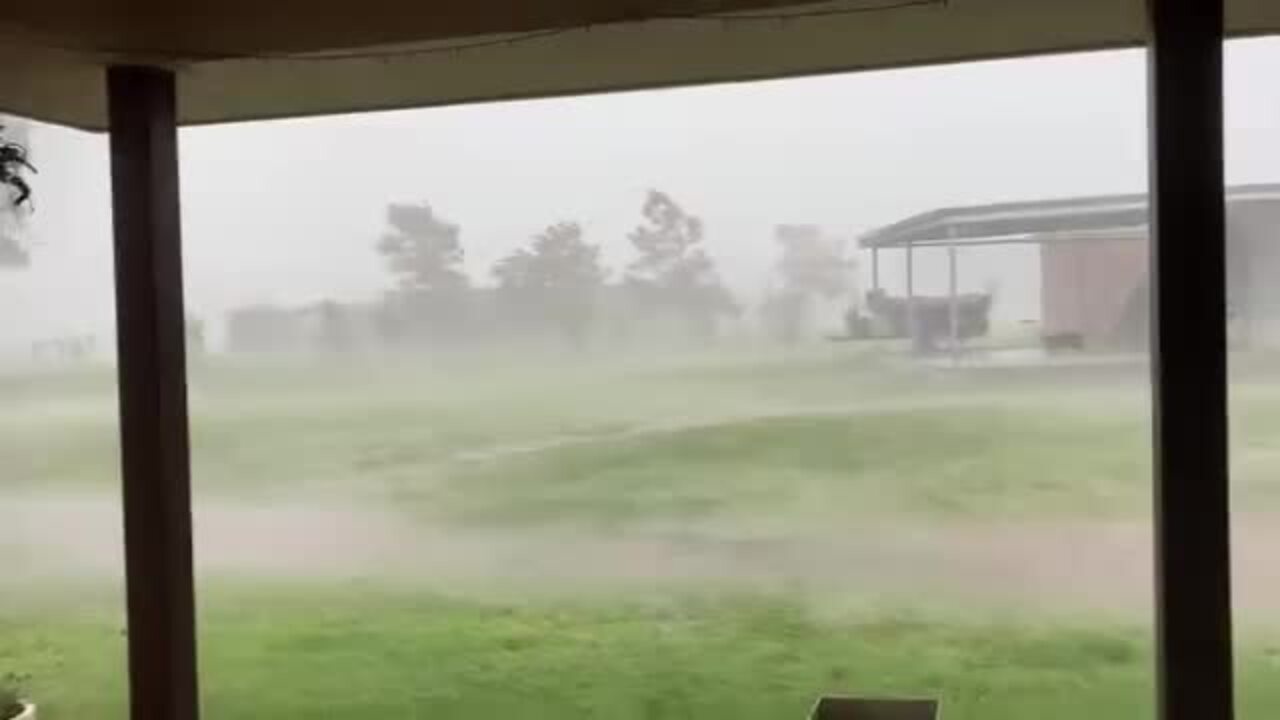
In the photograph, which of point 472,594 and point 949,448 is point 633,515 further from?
point 949,448

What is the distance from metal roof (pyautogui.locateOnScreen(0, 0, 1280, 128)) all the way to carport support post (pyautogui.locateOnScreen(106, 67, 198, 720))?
179 millimetres

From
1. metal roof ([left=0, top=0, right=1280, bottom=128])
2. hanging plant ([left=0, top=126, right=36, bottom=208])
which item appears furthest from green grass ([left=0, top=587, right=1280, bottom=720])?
metal roof ([left=0, top=0, right=1280, bottom=128])

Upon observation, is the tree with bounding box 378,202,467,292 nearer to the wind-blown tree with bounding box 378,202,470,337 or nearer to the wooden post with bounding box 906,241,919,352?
the wind-blown tree with bounding box 378,202,470,337

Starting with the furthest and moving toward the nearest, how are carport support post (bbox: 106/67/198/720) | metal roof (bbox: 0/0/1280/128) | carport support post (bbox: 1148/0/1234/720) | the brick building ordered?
carport support post (bbox: 106/67/198/720) → the brick building → metal roof (bbox: 0/0/1280/128) → carport support post (bbox: 1148/0/1234/720)

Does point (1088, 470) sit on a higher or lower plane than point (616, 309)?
lower

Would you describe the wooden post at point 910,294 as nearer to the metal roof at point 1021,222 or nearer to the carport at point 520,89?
the metal roof at point 1021,222

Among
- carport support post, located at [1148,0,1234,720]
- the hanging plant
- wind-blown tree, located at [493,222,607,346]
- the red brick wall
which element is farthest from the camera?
wind-blown tree, located at [493,222,607,346]

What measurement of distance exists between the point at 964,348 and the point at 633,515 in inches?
41.4

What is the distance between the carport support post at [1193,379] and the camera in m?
2.93

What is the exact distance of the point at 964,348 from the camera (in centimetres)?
377

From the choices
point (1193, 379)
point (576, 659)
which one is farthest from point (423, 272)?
point (1193, 379)

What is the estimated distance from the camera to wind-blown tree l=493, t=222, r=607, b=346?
4.05 meters

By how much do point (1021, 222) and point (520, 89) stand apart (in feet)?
4.61

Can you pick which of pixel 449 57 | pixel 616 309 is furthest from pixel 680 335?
pixel 449 57
